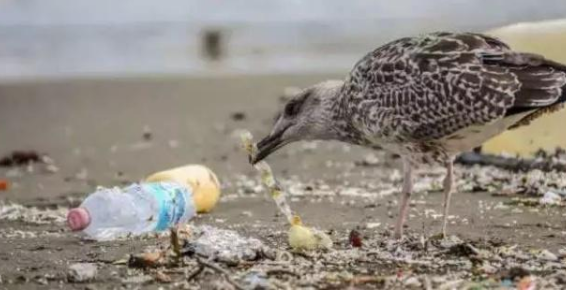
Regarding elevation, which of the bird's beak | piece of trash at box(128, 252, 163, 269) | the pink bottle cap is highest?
the bird's beak

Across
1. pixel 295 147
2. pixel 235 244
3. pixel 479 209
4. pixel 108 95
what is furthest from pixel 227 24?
pixel 235 244

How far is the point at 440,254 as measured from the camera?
591cm

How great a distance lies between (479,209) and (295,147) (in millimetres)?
3151

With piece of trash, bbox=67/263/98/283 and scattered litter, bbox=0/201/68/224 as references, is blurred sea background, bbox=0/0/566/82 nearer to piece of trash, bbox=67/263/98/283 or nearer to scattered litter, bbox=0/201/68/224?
scattered litter, bbox=0/201/68/224

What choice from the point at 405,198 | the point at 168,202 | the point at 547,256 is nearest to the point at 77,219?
the point at 168,202

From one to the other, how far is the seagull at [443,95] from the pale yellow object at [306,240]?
455 mm

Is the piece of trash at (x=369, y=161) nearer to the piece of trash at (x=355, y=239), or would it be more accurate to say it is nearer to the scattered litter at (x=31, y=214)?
the scattered litter at (x=31, y=214)

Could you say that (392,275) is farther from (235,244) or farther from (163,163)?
(163,163)

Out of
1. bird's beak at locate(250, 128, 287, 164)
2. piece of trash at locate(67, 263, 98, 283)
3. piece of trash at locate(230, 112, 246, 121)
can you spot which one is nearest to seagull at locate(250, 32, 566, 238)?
bird's beak at locate(250, 128, 287, 164)

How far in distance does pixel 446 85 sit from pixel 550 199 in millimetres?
1538

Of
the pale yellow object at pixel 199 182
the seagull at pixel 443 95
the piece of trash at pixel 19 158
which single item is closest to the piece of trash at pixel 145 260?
the seagull at pixel 443 95

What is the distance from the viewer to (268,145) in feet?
23.2

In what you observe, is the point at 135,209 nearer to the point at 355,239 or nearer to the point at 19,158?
the point at 355,239

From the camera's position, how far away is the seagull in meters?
5.98
